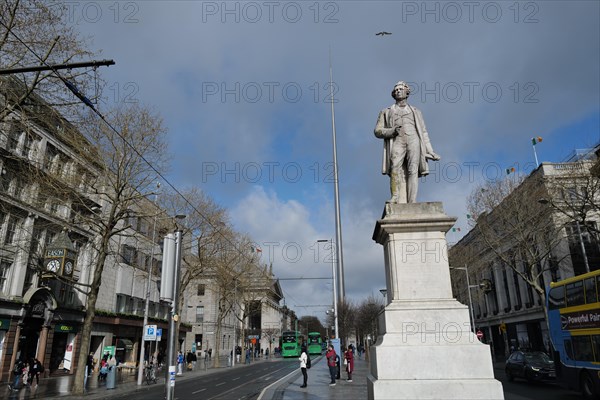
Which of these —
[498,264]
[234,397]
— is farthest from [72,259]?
[498,264]

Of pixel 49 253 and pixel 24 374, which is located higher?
pixel 49 253

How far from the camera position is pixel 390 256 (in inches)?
243

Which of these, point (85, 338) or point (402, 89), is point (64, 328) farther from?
point (402, 89)

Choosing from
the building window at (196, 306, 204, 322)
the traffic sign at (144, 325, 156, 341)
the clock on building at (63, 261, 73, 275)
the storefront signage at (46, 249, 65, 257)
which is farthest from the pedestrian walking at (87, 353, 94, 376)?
the building window at (196, 306, 204, 322)

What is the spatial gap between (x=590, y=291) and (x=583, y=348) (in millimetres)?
2322

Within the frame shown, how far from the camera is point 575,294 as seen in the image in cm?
1556

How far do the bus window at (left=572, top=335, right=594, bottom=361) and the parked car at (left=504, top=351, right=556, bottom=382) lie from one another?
231 inches

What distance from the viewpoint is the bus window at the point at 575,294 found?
15.2 metres

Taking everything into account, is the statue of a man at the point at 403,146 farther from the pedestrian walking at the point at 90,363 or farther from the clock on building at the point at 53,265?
the pedestrian walking at the point at 90,363

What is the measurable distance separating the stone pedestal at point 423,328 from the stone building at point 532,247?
17.3 meters

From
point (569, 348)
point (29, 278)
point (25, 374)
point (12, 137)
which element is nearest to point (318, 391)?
point (569, 348)

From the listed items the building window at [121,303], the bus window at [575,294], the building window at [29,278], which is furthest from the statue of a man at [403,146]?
the building window at [121,303]

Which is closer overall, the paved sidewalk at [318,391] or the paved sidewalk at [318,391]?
the paved sidewalk at [318,391]

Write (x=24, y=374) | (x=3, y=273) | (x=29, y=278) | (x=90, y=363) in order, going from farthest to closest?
(x=90, y=363), (x=29, y=278), (x=3, y=273), (x=24, y=374)
